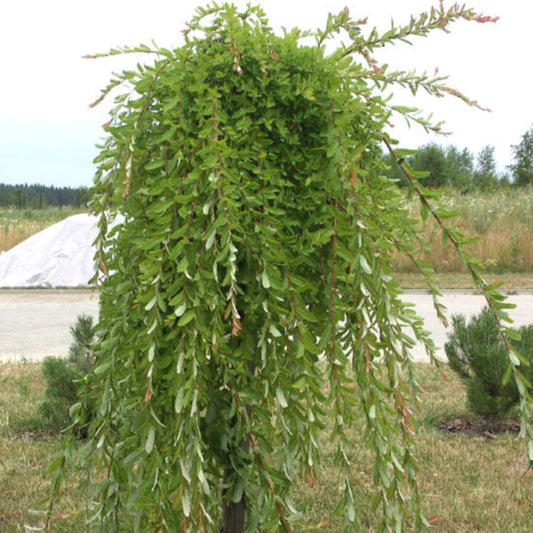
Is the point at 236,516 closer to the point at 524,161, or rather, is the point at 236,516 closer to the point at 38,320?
the point at 38,320

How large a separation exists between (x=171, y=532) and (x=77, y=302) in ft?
36.2

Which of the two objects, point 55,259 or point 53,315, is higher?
point 55,259

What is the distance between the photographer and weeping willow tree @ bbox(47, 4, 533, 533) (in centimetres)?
196

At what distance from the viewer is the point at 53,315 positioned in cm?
1095

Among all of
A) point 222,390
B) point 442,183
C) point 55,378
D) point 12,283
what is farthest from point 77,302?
point 442,183

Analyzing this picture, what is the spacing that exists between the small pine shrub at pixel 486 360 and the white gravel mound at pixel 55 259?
10.4 meters

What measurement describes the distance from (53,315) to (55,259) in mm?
4577

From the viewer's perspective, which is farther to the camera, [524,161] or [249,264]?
[524,161]

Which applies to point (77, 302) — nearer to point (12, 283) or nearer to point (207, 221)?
point (12, 283)

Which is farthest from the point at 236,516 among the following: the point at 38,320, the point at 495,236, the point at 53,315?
the point at 495,236

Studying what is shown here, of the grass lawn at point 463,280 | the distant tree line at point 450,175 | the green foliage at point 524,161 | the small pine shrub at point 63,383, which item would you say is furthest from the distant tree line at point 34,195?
the small pine shrub at point 63,383

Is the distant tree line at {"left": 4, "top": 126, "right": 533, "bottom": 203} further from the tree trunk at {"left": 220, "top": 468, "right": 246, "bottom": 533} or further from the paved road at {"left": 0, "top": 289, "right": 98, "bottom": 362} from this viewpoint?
the tree trunk at {"left": 220, "top": 468, "right": 246, "bottom": 533}

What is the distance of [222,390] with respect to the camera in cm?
225

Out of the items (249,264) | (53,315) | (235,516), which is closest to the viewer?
(249,264)
